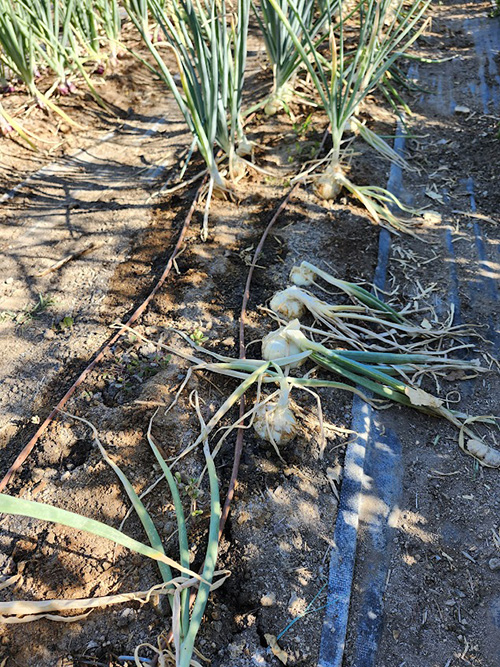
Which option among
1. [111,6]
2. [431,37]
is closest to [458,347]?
[431,37]

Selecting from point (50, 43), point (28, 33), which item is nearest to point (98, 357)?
point (28, 33)

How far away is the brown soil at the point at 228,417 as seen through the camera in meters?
1.40

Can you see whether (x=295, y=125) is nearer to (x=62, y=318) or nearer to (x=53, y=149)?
(x=53, y=149)

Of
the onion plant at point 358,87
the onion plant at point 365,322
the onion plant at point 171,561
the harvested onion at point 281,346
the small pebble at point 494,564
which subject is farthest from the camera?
the onion plant at point 358,87

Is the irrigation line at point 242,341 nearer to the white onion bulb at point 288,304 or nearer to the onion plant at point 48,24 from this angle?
the white onion bulb at point 288,304

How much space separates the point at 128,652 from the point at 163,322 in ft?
4.12

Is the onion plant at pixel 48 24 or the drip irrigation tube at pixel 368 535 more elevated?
the onion plant at pixel 48 24

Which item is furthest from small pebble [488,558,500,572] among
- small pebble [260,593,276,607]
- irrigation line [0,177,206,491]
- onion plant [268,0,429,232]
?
onion plant [268,0,429,232]

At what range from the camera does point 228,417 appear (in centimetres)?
188

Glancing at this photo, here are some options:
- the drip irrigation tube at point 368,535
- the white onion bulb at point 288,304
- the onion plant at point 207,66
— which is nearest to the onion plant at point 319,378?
the drip irrigation tube at point 368,535

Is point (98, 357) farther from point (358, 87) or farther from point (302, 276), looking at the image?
point (358, 87)

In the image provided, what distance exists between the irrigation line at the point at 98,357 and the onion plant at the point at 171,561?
346 millimetres

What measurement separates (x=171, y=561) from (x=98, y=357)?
1.04 metres

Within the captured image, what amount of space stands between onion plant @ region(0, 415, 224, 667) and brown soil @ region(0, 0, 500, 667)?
0.11 m
